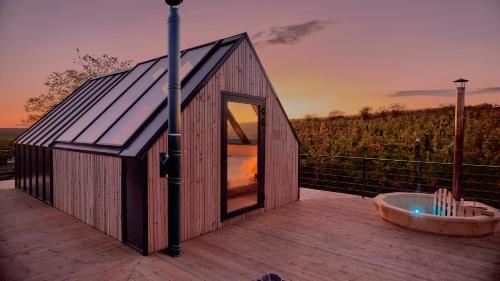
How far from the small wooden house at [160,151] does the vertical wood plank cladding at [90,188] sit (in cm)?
2

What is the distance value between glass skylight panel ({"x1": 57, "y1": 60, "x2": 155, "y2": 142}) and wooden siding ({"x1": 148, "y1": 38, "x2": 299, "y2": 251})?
96.8 inches

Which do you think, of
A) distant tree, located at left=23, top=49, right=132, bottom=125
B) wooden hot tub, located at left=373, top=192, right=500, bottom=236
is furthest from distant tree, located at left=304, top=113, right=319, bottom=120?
distant tree, located at left=23, top=49, right=132, bottom=125

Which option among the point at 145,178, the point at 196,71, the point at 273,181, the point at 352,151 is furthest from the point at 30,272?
the point at 352,151

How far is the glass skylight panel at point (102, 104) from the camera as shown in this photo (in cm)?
550

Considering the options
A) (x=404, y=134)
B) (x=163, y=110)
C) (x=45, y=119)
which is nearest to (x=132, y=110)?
(x=163, y=110)

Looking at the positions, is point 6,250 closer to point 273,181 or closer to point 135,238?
point 135,238

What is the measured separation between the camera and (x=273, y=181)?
5.83m

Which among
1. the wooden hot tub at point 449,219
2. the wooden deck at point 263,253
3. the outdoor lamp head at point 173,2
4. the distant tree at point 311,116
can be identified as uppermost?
the outdoor lamp head at point 173,2

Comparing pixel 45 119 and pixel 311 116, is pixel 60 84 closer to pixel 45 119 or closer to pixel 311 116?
pixel 45 119

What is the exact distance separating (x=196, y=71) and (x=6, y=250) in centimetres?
364

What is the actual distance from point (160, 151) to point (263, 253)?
194 cm

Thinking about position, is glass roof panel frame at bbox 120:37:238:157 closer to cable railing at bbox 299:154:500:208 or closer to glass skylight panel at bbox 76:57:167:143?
glass skylight panel at bbox 76:57:167:143

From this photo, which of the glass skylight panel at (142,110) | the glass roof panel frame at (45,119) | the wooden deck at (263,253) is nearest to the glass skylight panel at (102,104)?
the glass skylight panel at (142,110)

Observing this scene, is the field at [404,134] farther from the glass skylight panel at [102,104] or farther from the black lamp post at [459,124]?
the glass skylight panel at [102,104]
